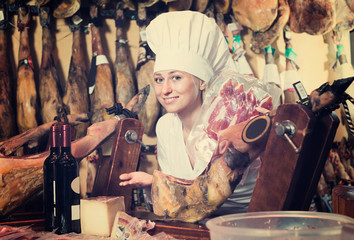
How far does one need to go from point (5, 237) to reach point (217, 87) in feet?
3.22

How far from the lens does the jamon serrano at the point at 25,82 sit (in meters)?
1.83

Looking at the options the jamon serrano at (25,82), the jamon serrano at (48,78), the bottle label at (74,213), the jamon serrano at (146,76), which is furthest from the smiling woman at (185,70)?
the jamon serrano at (25,82)

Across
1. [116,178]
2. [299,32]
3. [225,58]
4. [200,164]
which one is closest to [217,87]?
[225,58]

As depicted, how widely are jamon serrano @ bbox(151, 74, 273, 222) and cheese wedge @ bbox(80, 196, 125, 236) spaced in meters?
0.19

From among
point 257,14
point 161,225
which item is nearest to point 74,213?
point 161,225

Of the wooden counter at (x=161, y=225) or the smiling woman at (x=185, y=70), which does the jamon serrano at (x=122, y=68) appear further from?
the wooden counter at (x=161, y=225)

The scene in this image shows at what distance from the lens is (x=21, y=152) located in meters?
1.77

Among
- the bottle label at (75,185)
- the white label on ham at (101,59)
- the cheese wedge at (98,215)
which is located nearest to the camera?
the cheese wedge at (98,215)

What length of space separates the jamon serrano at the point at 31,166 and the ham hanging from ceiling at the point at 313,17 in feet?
2.49

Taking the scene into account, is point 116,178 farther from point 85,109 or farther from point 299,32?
point 299,32

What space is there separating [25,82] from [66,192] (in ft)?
2.23

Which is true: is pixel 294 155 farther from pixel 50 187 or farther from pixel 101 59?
pixel 101 59

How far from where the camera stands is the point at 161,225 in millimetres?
1386

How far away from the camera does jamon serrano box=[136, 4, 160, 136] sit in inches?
67.7
